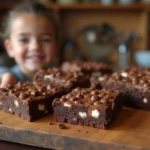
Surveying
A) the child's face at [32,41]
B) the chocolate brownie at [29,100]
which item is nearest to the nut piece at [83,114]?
the chocolate brownie at [29,100]

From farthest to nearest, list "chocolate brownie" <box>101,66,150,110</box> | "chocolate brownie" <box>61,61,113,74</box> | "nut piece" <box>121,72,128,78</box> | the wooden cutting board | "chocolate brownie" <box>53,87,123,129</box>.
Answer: "chocolate brownie" <box>61,61,113,74</box>
"nut piece" <box>121,72,128,78</box>
"chocolate brownie" <box>101,66,150,110</box>
"chocolate brownie" <box>53,87,123,129</box>
the wooden cutting board

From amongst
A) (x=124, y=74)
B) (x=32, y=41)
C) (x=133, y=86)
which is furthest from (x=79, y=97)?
(x=32, y=41)

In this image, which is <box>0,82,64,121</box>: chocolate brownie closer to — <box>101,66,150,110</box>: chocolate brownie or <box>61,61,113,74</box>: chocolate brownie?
<box>101,66,150,110</box>: chocolate brownie

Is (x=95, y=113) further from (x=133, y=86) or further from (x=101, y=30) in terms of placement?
(x=101, y=30)

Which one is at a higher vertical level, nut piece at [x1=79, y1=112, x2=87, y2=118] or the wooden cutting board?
nut piece at [x1=79, y1=112, x2=87, y2=118]

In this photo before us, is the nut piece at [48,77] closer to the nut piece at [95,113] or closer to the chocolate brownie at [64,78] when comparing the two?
the chocolate brownie at [64,78]

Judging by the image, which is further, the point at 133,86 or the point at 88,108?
the point at 133,86

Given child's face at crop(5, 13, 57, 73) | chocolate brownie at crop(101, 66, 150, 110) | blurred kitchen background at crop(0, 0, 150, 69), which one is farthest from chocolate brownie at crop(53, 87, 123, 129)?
blurred kitchen background at crop(0, 0, 150, 69)
